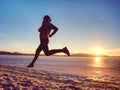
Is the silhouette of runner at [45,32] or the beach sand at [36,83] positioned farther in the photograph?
the beach sand at [36,83]

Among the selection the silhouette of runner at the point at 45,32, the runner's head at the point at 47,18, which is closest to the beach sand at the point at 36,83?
the silhouette of runner at the point at 45,32

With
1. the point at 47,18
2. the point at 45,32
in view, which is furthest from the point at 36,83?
the point at 47,18

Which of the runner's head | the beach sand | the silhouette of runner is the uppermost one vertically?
the runner's head

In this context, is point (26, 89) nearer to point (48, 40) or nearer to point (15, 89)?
point (15, 89)

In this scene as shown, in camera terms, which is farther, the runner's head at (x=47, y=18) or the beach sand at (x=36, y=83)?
Result: the beach sand at (x=36, y=83)

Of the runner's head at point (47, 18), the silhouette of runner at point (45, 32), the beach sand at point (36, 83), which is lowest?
the beach sand at point (36, 83)

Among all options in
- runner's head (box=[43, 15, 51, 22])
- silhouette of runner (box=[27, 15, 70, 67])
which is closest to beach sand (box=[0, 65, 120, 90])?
silhouette of runner (box=[27, 15, 70, 67])

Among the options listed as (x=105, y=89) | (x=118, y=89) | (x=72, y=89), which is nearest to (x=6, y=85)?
(x=72, y=89)

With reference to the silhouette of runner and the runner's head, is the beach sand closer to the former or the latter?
the silhouette of runner

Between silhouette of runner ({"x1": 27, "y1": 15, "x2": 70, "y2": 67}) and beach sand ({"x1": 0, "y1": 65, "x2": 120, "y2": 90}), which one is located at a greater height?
silhouette of runner ({"x1": 27, "y1": 15, "x2": 70, "y2": 67})

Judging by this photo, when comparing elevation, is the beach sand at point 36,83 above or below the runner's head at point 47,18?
below

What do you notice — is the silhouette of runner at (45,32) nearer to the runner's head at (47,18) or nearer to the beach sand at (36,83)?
the runner's head at (47,18)

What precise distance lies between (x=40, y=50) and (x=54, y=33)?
91 centimetres

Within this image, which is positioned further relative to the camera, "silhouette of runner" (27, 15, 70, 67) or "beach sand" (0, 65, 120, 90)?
"beach sand" (0, 65, 120, 90)
